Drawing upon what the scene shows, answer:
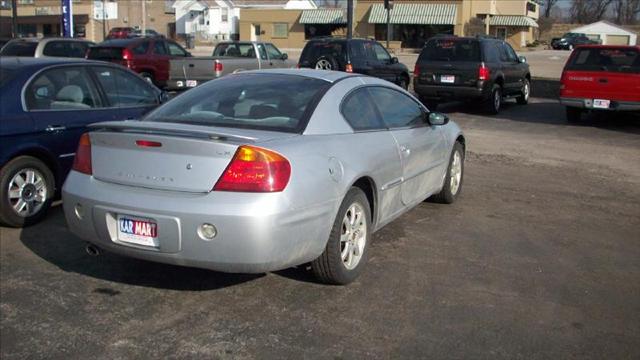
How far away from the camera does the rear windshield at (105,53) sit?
19.6 m

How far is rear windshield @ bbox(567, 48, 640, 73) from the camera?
13688 millimetres

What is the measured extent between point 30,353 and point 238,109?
2179 millimetres

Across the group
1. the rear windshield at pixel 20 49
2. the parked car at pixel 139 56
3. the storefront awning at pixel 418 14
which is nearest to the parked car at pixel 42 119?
the rear windshield at pixel 20 49

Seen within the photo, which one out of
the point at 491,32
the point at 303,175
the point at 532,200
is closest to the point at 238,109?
the point at 303,175

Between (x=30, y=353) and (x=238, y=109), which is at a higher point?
(x=238, y=109)

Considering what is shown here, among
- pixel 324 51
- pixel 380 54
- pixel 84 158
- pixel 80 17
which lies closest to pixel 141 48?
pixel 324 51

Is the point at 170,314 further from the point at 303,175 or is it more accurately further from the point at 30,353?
the point at 303,175

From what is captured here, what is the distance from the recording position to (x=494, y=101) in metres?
16.5

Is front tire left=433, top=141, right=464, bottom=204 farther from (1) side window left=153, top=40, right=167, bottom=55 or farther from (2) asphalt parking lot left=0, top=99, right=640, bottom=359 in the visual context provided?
(1) side window left=153, top=40, right=167, bottom=55

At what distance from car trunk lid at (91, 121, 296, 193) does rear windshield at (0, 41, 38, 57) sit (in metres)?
15.2

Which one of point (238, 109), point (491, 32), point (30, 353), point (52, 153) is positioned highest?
point (491, 32)

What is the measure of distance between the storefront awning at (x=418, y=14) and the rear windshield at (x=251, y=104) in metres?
58.9

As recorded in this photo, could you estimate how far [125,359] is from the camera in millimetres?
3842

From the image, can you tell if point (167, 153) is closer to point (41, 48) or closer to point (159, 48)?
point (41, 48)
